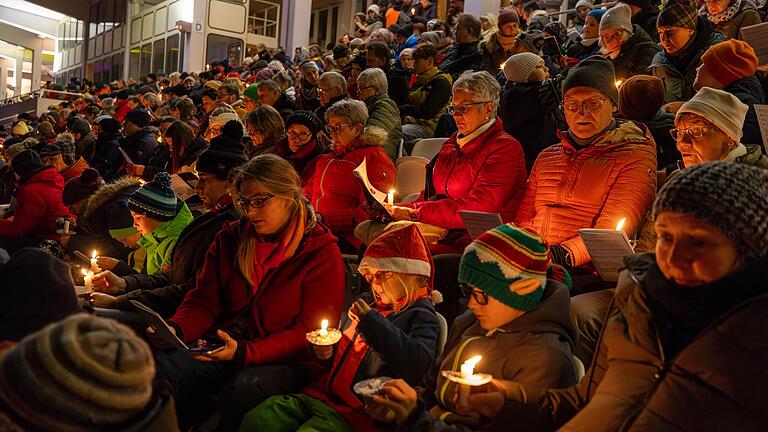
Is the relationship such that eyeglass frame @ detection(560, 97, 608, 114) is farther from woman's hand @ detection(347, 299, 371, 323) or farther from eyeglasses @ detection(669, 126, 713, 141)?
woman's hand @ detection(347, 299, 371, 323)

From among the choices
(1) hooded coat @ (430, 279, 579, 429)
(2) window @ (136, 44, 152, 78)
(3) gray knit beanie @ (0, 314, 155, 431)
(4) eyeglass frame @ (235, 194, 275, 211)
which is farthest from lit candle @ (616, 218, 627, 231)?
(2) window @ (136, 44, 152, 78)

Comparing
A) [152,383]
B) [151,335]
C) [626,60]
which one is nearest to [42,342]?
[152,383]

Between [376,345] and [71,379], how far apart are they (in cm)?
130

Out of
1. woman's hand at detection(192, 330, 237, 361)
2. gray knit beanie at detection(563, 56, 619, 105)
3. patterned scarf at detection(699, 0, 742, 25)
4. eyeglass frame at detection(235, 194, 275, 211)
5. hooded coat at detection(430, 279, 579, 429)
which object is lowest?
woman's hand at detection(192, 330, 237, 361)

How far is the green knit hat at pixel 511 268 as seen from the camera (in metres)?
2.12

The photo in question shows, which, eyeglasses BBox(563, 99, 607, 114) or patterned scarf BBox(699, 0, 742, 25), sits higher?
patterned scarf BBox(699, 0, 742, 25)

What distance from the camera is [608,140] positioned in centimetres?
318

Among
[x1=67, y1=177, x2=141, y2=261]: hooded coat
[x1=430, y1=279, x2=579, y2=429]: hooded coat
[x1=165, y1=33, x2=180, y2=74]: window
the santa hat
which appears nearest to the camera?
[x1=430, y1=279, x2=579, y2=429]: hooded coat

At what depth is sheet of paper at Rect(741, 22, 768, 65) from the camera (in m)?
4.29

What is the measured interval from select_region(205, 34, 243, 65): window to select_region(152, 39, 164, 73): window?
10.3ft

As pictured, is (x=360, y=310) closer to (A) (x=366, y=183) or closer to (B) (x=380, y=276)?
(B) (x=380, y=276)

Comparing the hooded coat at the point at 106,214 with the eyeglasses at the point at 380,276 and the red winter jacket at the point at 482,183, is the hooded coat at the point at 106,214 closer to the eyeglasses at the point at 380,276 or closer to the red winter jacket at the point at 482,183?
the red winter jacket at the point at 482,183

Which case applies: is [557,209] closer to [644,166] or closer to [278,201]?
[644,166]

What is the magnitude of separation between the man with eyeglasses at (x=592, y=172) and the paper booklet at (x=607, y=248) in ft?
0.75
